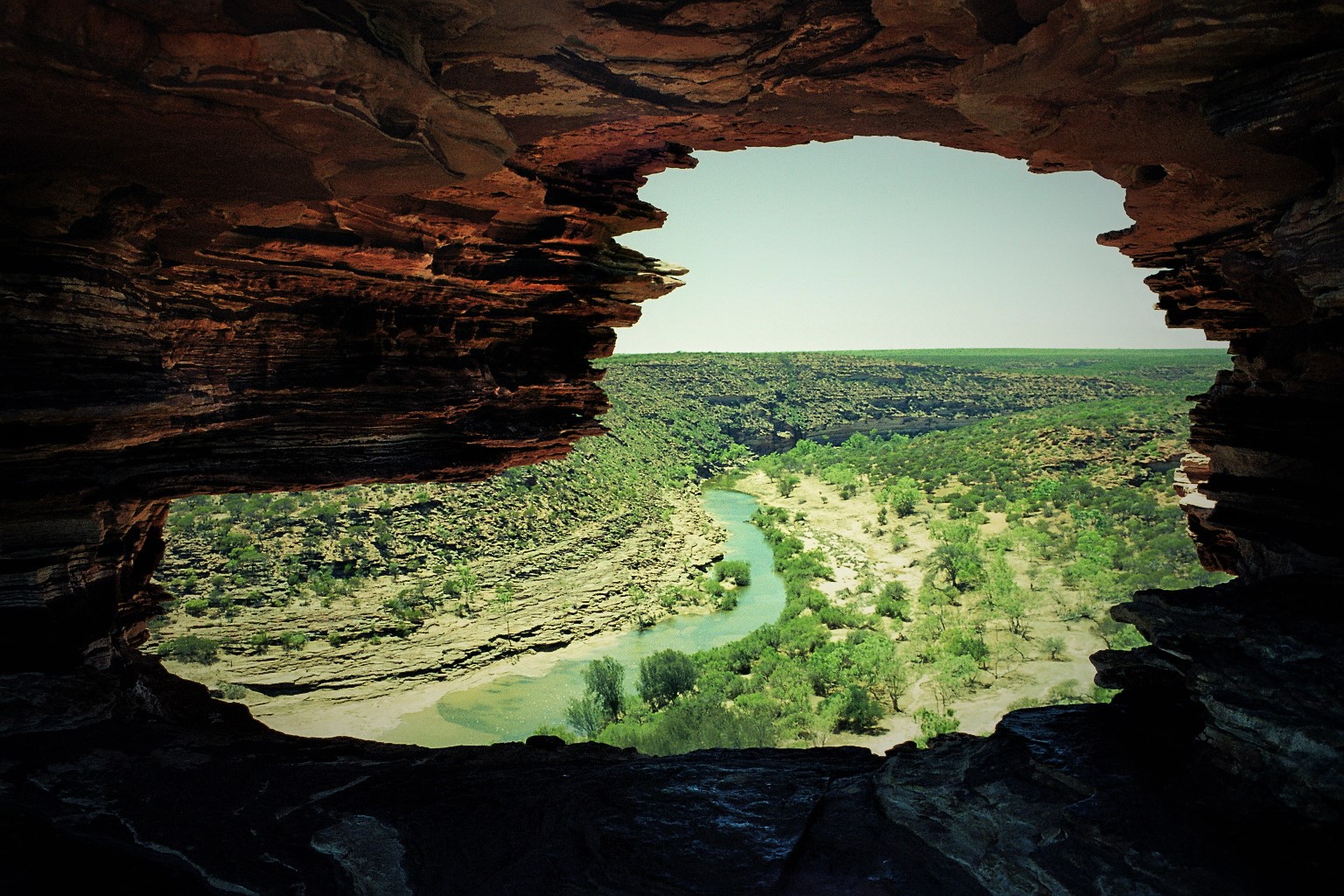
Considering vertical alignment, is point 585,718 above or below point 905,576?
below

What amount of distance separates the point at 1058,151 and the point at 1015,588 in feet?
73.5

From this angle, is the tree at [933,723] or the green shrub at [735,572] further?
the green shrub at [735,572]

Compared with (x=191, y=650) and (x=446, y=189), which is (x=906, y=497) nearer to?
(x=191, y=650)

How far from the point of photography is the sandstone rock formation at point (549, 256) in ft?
16.0

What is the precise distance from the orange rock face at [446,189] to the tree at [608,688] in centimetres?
1150

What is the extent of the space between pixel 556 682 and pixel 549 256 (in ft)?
51.6

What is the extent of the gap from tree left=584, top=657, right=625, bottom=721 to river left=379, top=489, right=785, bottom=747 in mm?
1005

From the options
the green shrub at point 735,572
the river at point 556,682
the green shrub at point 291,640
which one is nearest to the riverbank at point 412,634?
the green shrub at point 291,640

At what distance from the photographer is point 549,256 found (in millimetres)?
10164

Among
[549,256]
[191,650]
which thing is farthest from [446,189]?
[191,650]

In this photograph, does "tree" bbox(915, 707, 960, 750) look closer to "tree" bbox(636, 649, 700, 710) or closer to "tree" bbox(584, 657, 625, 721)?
"tree" bbox(636, 649, 700, 710)

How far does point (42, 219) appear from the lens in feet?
21.7

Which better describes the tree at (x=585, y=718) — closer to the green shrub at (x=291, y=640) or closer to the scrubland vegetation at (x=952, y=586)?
the scrubland vegetation at (x=952, y=586)

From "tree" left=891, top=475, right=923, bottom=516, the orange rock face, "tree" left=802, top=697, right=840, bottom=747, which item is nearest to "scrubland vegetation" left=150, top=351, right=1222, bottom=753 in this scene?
"tree" left=802, top=697, right=840, bottom=747
